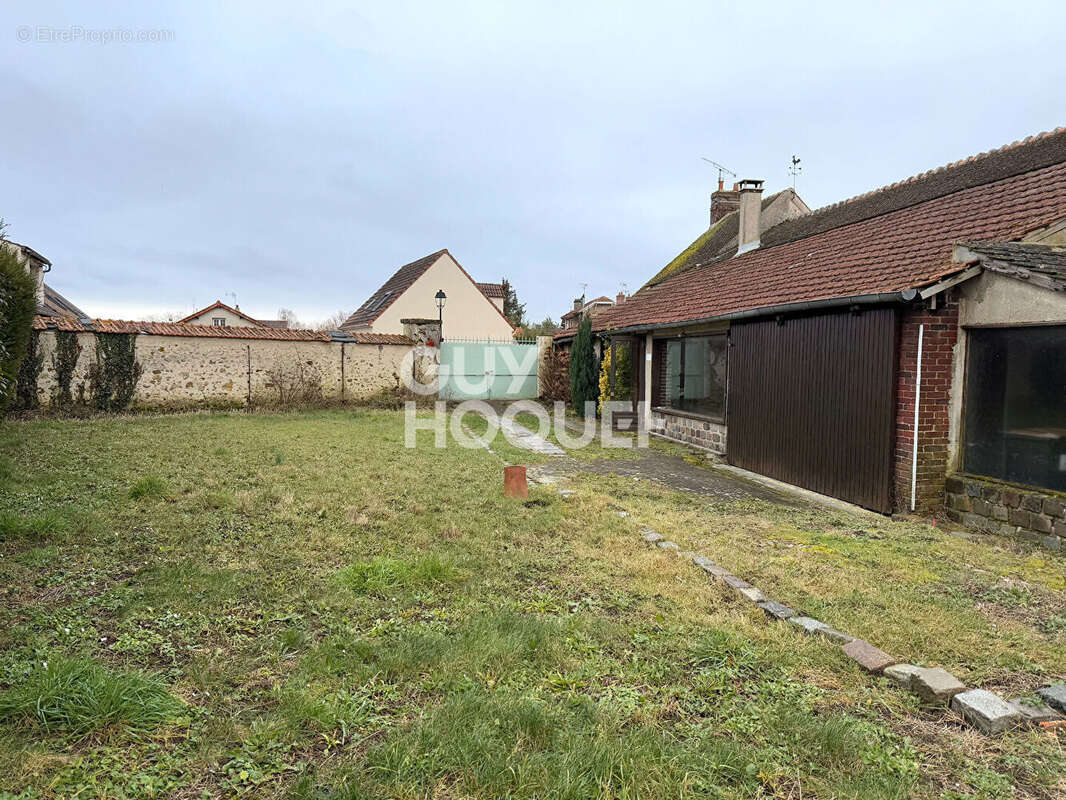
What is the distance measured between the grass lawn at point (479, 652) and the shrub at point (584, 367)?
30.4ft

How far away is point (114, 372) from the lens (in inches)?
502

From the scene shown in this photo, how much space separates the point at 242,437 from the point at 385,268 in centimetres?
2621

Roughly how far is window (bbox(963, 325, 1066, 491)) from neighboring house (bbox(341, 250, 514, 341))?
23328mm

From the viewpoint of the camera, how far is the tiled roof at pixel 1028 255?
5355 mm

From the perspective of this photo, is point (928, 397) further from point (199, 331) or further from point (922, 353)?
point (199, 331)

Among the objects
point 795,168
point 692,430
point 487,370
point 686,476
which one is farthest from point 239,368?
point 795,168

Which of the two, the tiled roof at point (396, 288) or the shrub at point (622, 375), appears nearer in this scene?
the shrub at point (622, 375)

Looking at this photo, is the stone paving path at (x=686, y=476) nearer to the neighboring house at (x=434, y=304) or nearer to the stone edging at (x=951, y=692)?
the stone edging at (x=951, y=692)

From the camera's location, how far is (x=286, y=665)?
276 cm

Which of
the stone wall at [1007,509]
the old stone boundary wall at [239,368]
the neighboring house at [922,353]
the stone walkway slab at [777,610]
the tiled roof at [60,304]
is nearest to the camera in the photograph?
the stone walkway slab at [777,610]

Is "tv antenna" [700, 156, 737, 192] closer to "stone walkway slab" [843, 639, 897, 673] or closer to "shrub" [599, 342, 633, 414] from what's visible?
"shrub" [599, 342, 633, 414]

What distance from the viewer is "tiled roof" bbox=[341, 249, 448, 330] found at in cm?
2723

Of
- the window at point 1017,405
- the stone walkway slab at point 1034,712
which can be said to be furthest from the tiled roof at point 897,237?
the stone walkway slab at point 1034,712

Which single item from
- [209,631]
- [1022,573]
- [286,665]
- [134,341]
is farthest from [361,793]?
[134,341]
